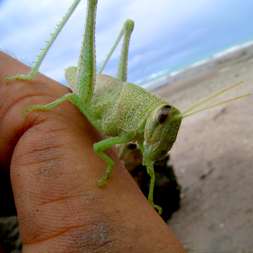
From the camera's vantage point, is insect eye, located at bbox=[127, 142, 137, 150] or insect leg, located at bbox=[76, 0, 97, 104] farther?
insect eye, located at bbox=[127, 142, 137, 150]

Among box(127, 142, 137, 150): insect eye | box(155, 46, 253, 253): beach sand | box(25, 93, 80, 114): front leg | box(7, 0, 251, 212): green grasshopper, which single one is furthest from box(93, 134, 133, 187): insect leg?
box(155, 46, 253, 253): beach sand

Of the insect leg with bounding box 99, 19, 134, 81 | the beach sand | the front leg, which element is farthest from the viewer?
the beach sand

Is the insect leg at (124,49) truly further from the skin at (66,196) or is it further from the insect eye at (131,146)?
the insect eye at (131,146)

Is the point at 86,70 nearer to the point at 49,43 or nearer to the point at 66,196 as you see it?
the point at 49,43

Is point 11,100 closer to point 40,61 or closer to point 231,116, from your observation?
point 40,61

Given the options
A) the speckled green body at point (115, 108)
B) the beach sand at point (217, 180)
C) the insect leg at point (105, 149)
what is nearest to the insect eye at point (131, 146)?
the beach sand at point (217, 180)

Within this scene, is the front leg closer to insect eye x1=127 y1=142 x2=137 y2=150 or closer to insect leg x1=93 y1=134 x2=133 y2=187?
insect leg x1=93 y1=134 x2=133 y2=187
